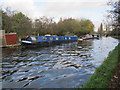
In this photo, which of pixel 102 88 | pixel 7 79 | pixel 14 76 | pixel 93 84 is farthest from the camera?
pixel 14 76

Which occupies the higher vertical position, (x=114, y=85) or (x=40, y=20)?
(x=40, y=20)

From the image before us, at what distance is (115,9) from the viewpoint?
45.9ft

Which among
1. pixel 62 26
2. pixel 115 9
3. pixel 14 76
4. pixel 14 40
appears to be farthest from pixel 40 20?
pixel 14 76

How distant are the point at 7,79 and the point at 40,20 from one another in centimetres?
3684

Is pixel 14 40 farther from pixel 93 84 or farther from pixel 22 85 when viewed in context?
pixel 93 84

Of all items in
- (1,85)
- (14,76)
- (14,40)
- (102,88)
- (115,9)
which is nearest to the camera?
(102,88)

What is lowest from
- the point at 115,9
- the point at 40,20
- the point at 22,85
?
the point at 22,85

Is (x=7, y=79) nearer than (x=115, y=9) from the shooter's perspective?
Yes

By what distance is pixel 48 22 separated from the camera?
4253 centimetres

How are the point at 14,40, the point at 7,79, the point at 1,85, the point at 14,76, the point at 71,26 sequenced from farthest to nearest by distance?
the point at 71,26, the point at 14,40, the point at 14,76, the point at 7,79, the point at 1,85

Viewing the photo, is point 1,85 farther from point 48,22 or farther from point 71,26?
point 71,26

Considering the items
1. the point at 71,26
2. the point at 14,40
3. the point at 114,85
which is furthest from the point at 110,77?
the point at 71,26

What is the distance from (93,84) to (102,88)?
40 cm

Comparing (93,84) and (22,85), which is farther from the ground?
(93,84)
